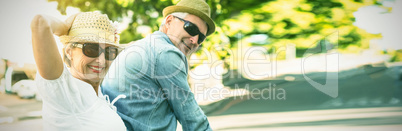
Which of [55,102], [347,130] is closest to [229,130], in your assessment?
[347,130]

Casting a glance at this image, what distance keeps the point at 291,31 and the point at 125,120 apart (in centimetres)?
666

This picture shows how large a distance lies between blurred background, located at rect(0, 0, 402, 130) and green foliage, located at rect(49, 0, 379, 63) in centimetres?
2

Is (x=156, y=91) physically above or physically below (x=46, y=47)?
below

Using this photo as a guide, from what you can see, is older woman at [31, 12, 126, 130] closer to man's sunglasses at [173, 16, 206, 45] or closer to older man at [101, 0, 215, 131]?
older man at [101, 0, 215, 131]

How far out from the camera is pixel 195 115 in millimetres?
2049

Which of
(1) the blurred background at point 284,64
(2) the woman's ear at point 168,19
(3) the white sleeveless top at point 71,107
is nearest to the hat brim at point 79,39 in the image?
(3) the white sleeveless top at point 71,107

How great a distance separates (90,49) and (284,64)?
26.4ft

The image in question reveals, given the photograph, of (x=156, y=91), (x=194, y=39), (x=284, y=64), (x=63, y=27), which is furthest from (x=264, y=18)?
(x=63, y=27)

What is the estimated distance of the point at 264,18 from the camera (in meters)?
7.99

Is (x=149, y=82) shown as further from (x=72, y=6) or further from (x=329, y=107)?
(x=329, y=107)

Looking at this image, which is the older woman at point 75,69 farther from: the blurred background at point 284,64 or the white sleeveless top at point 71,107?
the blurred background at point 284,64

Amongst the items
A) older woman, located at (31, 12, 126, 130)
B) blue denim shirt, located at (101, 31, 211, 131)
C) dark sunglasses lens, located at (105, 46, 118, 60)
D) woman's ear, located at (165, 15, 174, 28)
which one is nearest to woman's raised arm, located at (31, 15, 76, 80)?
older woman, located at (31, 12, 126, 130)

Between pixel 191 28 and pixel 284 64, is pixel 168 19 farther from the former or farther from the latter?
pixel 284 64

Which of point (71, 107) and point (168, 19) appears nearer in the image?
point (71, 107)
